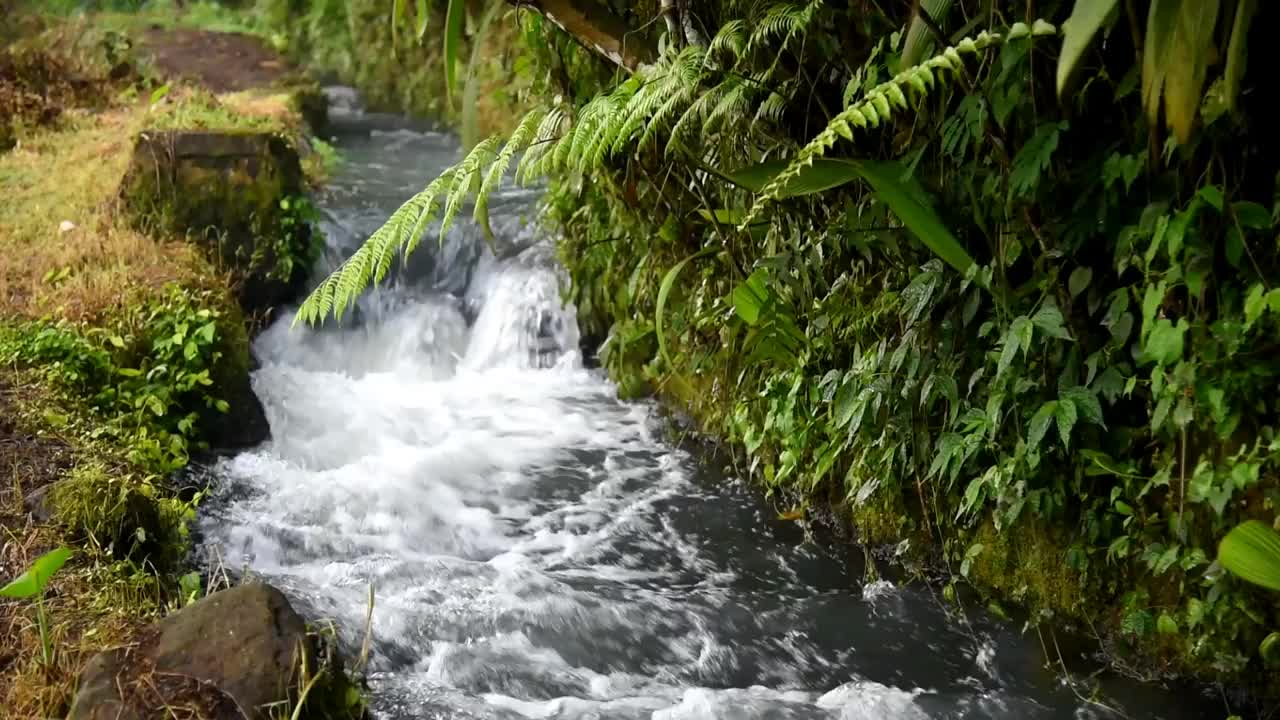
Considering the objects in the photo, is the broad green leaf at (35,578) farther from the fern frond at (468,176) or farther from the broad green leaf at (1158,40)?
the broad green leaf at (1158,40)

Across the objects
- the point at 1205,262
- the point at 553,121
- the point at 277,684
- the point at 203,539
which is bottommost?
the point at 203,539

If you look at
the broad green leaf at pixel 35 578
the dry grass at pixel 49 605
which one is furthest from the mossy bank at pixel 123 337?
the broad green leaf at pixel 35 578

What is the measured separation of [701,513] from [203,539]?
A: 184 cm

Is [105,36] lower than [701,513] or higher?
higher

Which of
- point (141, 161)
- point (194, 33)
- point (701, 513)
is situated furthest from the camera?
point (194, 33)

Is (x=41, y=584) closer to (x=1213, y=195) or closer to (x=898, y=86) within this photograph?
(x=898, y=86)

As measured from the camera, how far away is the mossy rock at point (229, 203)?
5445mm

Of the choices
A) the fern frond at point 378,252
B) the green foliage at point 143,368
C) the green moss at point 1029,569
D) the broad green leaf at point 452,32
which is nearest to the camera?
the green moss at point 1029,569

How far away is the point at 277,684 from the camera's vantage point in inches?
87.9

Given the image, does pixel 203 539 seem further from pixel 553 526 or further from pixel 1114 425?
pixel 1114 425

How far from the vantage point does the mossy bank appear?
2.64 meters

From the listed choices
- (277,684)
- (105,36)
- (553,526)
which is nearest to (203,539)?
(553,526)

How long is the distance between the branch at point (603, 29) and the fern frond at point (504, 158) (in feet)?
1.10

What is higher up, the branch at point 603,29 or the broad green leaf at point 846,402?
the branch at point 603,29
